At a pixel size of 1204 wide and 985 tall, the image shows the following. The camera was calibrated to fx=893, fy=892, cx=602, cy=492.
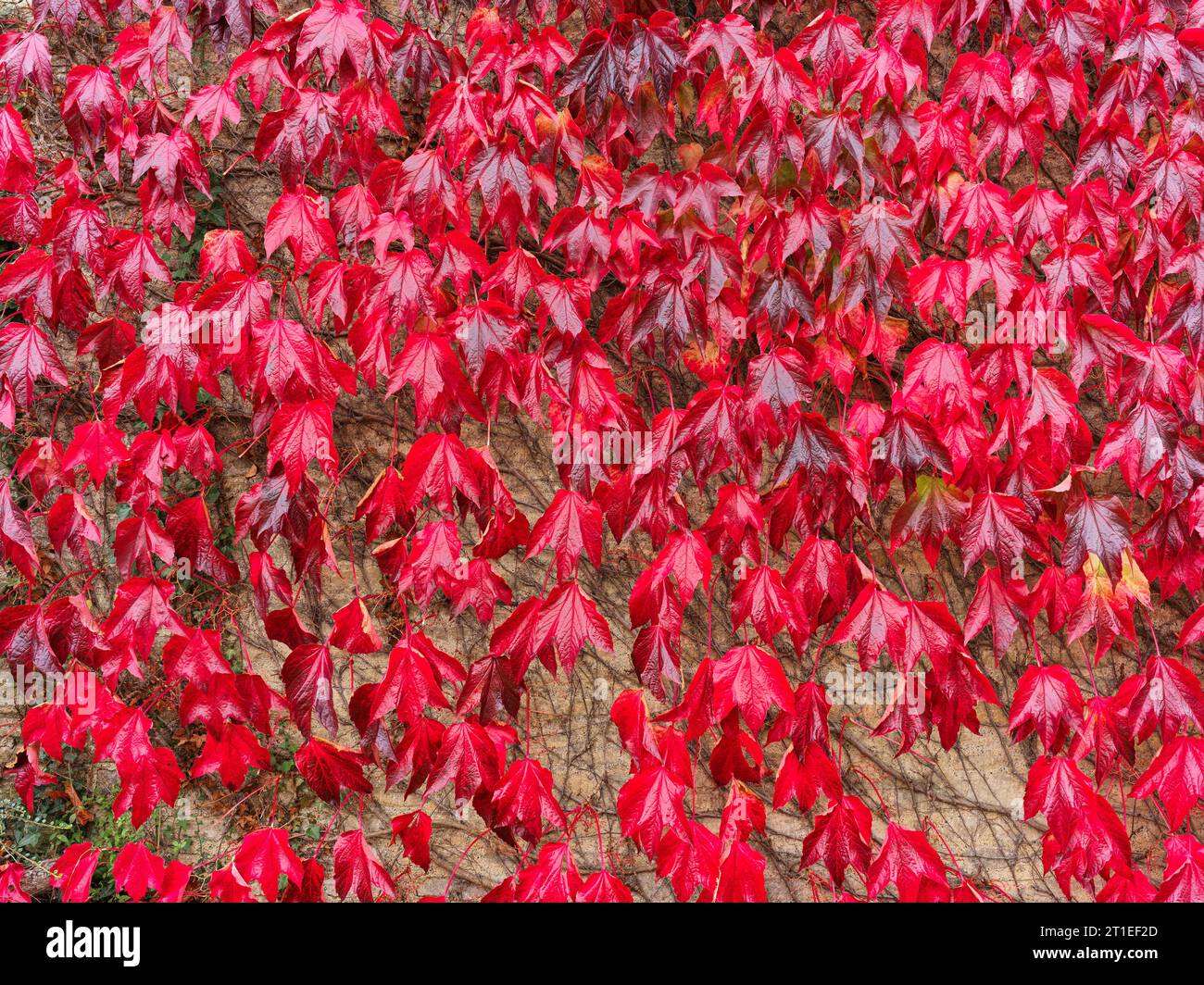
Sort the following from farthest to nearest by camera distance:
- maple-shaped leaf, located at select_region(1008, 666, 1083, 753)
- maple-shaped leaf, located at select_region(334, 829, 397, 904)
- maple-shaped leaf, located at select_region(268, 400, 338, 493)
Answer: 1. maple-shaped leaf, located at select_region(334, 829, 397, 904)
2. maple-shaped leaf, located at select_region(1008, 666, 1083, 753)
3. maple-shaped leaf, located at select_region(268, 400, 338, 493)

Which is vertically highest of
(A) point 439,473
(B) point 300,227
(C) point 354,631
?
(B) point 300,227

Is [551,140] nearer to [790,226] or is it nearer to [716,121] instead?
[716,121]

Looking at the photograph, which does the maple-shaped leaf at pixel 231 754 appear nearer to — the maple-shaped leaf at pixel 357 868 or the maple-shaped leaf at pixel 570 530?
the maple-shaped leaf at pixel 357 868

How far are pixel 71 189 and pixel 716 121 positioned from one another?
1.57 metres

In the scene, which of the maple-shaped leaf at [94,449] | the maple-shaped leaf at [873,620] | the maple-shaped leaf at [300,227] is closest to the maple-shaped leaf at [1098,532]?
the maple-shaped leaf at [873,620]

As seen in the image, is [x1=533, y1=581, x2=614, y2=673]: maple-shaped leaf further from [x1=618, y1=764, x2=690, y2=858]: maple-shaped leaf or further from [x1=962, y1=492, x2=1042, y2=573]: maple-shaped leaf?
[x1=962, y1=492, x2=1042, y2=573]: maple-shaped leaf

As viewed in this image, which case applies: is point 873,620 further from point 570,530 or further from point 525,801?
point 525,801

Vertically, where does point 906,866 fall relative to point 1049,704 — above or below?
below

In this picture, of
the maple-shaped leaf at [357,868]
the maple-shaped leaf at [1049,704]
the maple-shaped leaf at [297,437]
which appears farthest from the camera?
the maple-shaped leaf at [357,868]

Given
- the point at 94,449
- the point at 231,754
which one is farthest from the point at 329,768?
the point at 94,449

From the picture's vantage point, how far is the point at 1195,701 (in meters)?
2.07

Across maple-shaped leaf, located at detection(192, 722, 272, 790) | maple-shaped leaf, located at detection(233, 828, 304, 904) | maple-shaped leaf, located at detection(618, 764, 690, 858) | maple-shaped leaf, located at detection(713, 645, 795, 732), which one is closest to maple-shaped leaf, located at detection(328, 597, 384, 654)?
maple-shaped leaf, located at detection(192, 722, 272, 790)

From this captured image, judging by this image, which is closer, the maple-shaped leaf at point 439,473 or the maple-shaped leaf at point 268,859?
the maple-shaped leaf at point 439,473
